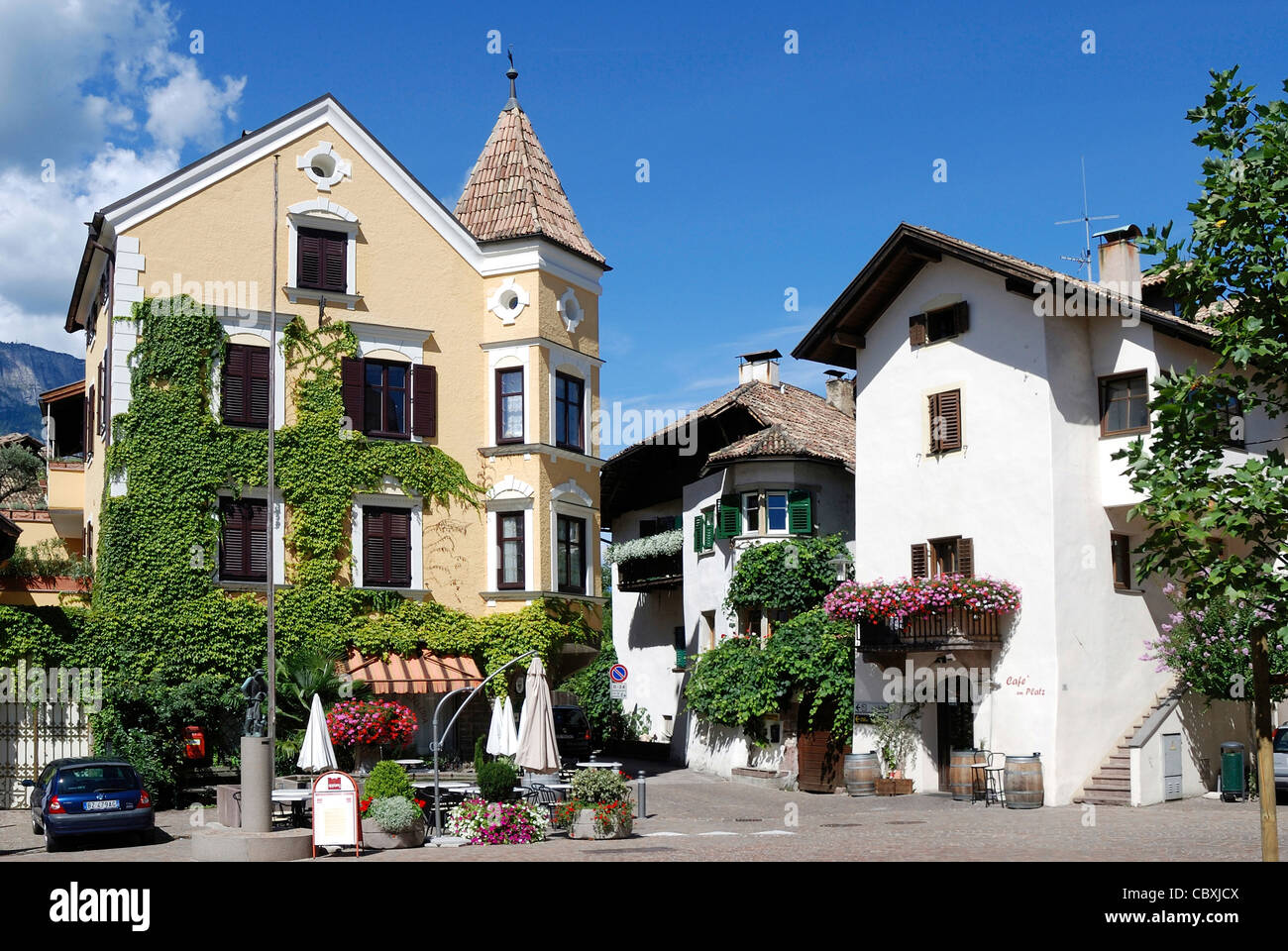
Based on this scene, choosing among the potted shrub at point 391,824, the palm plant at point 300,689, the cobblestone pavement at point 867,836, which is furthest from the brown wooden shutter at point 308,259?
the potted shrub at point 391,824

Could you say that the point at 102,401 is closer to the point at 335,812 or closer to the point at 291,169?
the point at 291,169

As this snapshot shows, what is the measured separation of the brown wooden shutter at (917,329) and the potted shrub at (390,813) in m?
16.3

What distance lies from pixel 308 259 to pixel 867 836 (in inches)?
743

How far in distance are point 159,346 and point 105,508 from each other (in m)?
3.73

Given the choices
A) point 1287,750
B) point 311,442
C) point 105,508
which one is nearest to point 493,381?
point 311,442

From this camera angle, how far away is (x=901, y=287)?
111ft

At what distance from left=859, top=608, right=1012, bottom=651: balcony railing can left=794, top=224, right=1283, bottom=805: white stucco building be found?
0.06m

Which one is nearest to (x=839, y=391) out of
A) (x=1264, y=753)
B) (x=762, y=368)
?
(x=762, y=368)

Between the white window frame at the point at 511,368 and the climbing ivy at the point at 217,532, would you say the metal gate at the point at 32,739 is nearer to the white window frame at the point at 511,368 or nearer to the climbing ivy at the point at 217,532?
the climbing ivy at the point at 217,532

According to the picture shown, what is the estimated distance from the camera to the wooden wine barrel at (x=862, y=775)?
107ft

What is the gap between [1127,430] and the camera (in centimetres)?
2994

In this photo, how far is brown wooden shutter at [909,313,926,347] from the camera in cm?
3291

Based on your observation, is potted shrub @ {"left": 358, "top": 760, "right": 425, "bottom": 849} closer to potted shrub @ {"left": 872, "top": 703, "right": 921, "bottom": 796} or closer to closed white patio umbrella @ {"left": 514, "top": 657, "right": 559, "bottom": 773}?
closed white patio umbrella @ {"left": 514, "top": 657, "right": 559, "bottom": 773}

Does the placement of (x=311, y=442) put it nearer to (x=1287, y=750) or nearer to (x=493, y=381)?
(x=493, y=381)
